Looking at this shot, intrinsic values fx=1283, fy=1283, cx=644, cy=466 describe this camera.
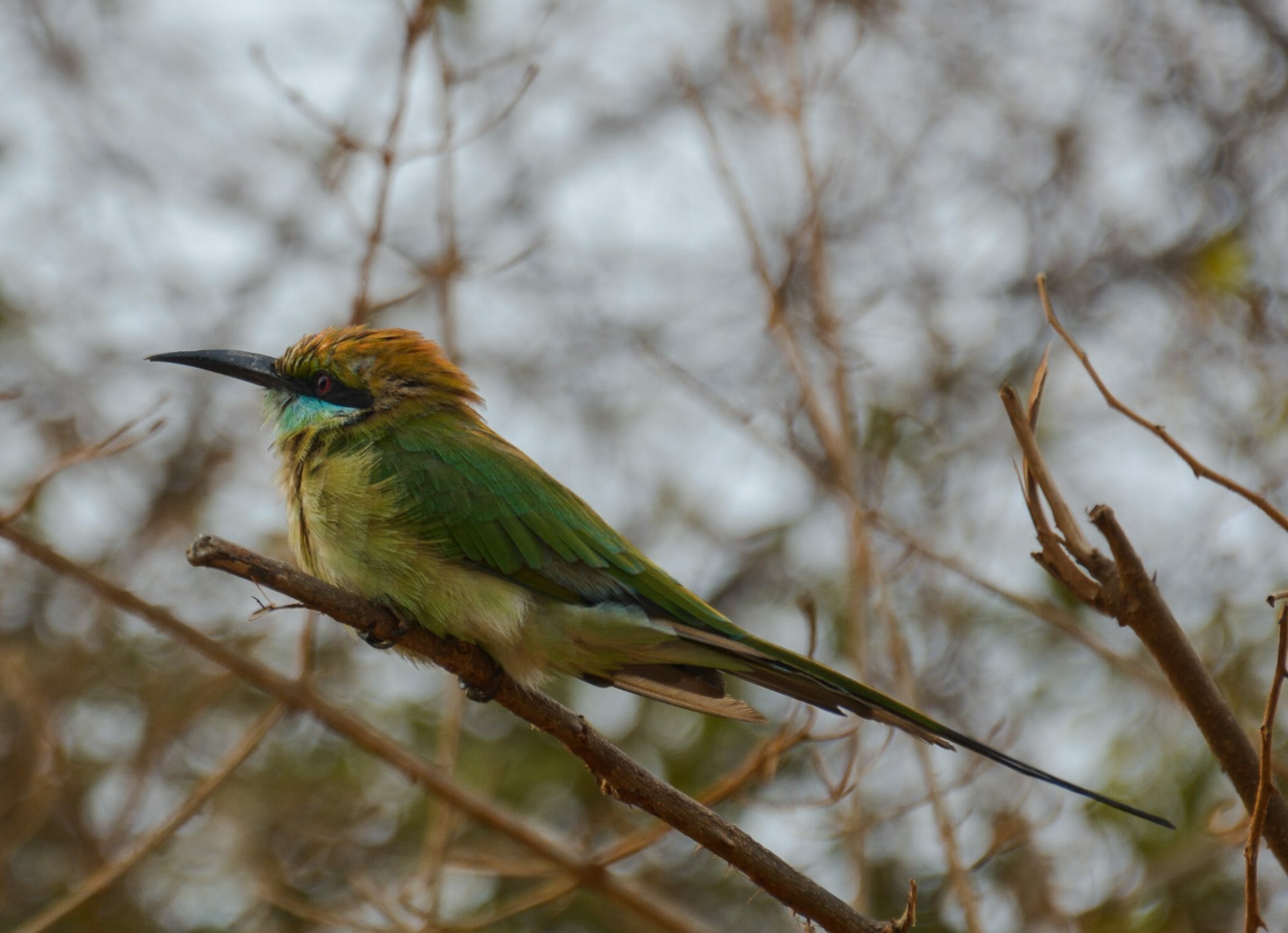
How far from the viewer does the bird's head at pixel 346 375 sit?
355 cm

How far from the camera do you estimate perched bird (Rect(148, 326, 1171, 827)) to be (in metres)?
2.93

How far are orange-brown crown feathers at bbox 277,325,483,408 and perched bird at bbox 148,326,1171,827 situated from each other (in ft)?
0.34

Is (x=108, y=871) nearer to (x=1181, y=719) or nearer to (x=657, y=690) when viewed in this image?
(x=657, y=690)

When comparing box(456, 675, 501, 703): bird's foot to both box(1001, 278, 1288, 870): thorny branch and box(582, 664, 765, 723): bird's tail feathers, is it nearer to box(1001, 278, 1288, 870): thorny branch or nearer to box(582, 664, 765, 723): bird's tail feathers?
box(582, 664, 765, 723): bird's tail feathers

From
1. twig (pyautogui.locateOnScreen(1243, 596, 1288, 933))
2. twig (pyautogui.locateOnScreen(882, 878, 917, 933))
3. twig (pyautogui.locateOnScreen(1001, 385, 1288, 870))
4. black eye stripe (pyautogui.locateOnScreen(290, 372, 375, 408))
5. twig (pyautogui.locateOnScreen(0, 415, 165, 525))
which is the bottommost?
twig (pyautogui.locateOnScreen(882, 878, 917, 933))

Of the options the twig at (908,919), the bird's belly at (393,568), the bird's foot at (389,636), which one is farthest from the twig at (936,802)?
the bird's foot at (389,636)

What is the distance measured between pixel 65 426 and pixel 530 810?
8.90 feet

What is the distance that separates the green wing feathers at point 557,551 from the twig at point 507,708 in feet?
0.88

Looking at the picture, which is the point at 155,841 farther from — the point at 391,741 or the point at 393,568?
the point at 393,568

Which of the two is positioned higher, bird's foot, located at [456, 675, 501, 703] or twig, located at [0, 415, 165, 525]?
twig, located at [0, 415, 165, 525]

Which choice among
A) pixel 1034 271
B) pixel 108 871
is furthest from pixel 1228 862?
pixel 108 871

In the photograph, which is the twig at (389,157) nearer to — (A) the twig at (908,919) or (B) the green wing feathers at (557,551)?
(B) the green wing feathers at (557,551)

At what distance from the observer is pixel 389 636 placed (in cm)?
282

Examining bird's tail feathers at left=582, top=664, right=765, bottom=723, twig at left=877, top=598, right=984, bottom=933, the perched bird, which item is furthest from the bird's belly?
twig at left=877, top=598, right=984, bottom=933
